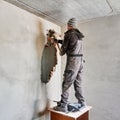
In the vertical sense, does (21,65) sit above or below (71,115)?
above

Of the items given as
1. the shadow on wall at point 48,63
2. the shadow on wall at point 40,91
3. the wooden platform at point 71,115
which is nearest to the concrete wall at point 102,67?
the wooden platform at point 71,115

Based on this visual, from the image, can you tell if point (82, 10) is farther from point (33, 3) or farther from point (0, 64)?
point (0, 64)

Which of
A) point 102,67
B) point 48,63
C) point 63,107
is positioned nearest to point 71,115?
point 63,107

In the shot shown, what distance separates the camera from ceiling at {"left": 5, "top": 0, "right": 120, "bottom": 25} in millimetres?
2463

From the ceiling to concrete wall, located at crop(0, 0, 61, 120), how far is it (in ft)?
0.53

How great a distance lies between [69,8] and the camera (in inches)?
107

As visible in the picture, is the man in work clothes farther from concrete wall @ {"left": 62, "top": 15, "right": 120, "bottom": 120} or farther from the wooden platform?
concrete wall @ {"left": 62, "top": 15, "right": 120, "bottom": 120}

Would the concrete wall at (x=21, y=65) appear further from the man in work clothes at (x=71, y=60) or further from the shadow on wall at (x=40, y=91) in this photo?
the man in work clothes at (x=71, y=60)

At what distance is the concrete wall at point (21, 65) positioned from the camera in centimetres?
235

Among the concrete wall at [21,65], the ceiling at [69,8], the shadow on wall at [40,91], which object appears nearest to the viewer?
the concrete wall at [21,65]

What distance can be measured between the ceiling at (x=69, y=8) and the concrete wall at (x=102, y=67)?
0.83 feet

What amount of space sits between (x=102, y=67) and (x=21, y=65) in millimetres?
Answer: 1511

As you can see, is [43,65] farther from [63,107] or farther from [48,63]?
[63,107]

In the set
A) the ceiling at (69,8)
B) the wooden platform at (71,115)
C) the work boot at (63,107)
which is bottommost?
the wooden platform at (71,115)
